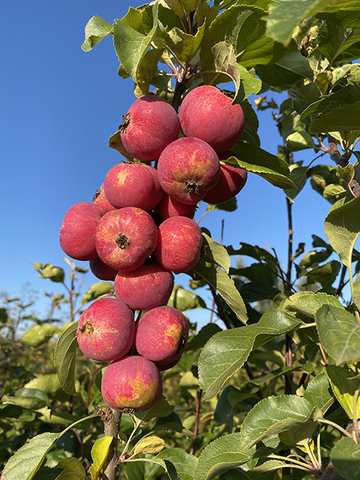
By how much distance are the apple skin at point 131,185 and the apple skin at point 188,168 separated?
2.0 inches

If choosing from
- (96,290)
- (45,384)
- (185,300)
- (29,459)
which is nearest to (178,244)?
(29,459)

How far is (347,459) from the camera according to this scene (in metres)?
0.85

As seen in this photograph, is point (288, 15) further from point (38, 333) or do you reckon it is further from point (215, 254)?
point (38, 333)

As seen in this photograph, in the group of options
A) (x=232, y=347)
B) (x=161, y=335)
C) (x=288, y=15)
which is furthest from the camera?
(x=161, y=335)

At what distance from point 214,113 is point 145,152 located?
285 mm

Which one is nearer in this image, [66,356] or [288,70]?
[66,356]

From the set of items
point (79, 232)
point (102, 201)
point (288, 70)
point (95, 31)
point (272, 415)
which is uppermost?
point (95, 31)

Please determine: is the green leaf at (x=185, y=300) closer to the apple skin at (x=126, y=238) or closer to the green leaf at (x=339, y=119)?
the apple skin at (x=126, y=238)

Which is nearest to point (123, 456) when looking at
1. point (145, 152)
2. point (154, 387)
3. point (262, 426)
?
point (154, 387)

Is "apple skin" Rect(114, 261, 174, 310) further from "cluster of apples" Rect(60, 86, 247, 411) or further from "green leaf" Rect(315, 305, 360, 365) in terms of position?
"green leaf" Rect(315, 305, 360, 365)

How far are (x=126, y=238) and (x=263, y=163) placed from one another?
2.10 ft

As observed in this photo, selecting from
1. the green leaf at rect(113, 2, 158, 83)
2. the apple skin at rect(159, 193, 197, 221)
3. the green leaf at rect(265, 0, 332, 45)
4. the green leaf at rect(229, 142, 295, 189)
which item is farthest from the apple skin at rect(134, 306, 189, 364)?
the green leaf at rect(265, 0, 332, 45)

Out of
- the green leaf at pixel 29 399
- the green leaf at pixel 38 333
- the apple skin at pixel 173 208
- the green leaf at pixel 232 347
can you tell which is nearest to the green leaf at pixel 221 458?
the green leaf at pixel 232 347

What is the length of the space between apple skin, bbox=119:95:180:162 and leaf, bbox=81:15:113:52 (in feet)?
0.90
